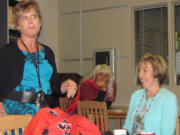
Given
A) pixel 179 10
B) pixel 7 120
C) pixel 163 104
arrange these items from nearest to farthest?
1. pixel 7 120
2. pixel 163 104
3. pixel 179 10

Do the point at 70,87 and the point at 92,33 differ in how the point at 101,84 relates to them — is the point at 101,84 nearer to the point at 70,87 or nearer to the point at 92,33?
the point at 92,33

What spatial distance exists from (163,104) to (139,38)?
2997 mm

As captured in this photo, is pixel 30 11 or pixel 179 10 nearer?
pixel 30 11

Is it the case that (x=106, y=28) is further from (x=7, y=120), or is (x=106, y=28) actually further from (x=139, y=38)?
(x=7, y=120)

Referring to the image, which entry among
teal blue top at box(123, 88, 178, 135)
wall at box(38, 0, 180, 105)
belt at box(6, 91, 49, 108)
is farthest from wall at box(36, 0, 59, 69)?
belt at box(6, 91, 49, 108)

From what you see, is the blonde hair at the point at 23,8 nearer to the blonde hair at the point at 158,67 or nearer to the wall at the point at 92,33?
the blonde hair at the point at 158,67

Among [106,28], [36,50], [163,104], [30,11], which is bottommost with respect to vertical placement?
[163,104]

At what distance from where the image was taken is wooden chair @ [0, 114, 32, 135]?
1437 millimetres

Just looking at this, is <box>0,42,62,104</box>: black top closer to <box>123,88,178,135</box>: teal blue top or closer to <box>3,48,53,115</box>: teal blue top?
<box>3,48,53,115</box>: teal blue top

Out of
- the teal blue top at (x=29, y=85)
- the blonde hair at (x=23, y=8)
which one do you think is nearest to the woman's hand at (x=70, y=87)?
the teal blue top at (x=29, y=85)

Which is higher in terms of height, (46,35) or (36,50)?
(46,35)

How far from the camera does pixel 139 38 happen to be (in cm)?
506

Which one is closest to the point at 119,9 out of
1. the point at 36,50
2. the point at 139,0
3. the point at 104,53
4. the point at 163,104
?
the point at 139,0

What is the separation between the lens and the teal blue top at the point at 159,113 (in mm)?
2088
